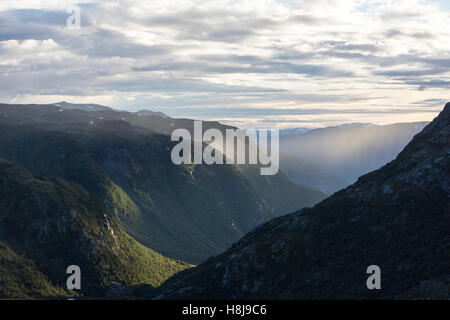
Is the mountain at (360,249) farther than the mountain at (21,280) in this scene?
No

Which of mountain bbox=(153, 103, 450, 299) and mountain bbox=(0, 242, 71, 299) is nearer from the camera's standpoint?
mountain bbox=(153, 103, 450, 299)

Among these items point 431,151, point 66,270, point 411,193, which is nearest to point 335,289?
point 411,193

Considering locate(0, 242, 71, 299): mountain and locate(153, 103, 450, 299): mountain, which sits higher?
locate(153, 103, 450, 299): mountain

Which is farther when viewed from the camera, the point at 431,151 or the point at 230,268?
the point at 431,151

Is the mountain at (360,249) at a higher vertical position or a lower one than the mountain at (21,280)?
higher

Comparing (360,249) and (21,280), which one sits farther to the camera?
Result: (21,280)

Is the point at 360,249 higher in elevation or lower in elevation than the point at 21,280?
higher
